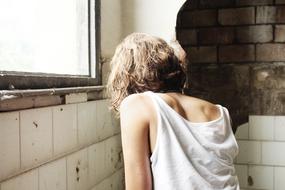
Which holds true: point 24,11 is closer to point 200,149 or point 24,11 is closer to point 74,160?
point 74,160

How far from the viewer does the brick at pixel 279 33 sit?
2.70 metres

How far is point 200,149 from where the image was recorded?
1.13 metres

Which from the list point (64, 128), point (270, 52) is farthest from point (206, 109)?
point (270, 52)

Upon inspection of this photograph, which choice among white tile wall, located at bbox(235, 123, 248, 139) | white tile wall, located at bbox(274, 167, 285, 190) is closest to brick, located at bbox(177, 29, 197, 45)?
white tile wall, located at bbox(235, 123, 248, 139)

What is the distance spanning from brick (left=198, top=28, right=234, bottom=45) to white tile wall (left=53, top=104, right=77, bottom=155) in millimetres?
1622

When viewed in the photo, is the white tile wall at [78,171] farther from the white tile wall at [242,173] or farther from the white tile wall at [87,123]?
the white tile wall at [242,173]

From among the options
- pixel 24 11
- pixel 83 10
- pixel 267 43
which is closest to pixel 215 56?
pixel 267 43

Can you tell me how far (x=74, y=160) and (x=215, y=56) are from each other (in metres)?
1.67

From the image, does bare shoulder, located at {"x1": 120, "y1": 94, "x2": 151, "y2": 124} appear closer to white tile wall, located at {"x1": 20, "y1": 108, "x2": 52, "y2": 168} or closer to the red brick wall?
white tile wall, located at {"x1": 20, "y1": 108, "x2": 52, "y2": 168}

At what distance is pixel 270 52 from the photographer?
107 inches

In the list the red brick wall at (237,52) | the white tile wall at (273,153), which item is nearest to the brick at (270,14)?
the red brick wall at (237,52)

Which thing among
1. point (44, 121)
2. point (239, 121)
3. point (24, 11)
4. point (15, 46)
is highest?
point (24, 11)

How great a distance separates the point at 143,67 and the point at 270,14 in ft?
6.09

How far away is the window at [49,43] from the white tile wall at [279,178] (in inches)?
62.2
